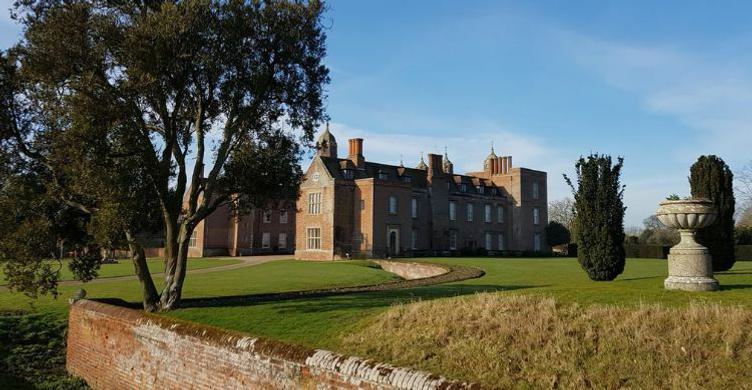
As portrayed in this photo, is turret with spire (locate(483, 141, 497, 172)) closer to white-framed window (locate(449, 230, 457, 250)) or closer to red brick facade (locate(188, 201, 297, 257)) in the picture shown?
white-framed window (locate(449, 230, 457, 250))

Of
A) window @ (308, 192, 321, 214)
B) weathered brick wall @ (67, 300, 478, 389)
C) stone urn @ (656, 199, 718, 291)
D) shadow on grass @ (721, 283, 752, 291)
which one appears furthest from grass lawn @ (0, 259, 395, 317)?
window @ (308, 192, 321, 214)

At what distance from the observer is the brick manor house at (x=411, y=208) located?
46562 millimetres

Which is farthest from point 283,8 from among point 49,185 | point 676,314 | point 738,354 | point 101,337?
point 738,354

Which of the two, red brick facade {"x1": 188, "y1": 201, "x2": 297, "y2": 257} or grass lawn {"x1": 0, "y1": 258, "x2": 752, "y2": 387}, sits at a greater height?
red brick facade {"x1": 188, "y1": 201, "x2": 297, "y2": 257}

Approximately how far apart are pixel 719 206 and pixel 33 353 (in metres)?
22.7

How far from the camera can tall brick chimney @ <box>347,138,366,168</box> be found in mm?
49844

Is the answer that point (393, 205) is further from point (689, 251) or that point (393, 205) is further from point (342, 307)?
point (689, 251)

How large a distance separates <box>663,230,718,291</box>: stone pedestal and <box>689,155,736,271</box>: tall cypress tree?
752cm

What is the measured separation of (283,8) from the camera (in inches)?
611

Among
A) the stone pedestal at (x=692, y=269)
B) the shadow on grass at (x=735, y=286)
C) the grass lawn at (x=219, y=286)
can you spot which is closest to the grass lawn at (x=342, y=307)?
the shadow on grass at (x=735, y=286)

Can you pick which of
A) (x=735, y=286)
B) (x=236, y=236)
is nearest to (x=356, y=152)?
(x=236, y=236)

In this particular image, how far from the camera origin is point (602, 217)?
1652 centimetres

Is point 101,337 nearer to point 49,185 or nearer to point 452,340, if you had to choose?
point 49,185

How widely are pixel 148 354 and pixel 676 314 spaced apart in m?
11.5
